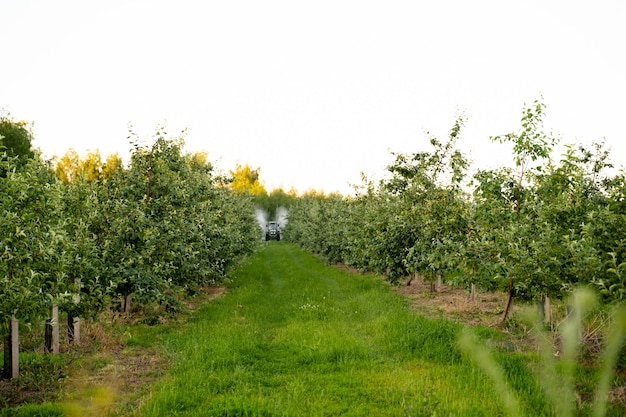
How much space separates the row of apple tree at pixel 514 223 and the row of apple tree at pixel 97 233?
7.02 meters

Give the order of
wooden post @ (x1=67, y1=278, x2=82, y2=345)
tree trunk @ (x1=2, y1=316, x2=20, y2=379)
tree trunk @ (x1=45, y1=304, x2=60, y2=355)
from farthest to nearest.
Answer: wooden post @ (x1=67, y1=278, x2=82, y2=345) < tree trunk @ (x1=45, y1=304, x2=60, y2=355) < tree trunk @ (x1=2, y1=316, x2=20, y2=379)

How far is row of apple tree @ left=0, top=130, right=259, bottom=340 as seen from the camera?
760 cm

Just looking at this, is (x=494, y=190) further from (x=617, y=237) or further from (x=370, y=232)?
(x=370, y=232)

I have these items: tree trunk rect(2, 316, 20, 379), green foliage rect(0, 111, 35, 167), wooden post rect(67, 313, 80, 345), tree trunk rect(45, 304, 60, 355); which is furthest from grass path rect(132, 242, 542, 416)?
green foliage rect(0, 111, 35, 167)

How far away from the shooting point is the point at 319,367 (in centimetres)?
986

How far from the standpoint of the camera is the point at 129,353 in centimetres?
1120

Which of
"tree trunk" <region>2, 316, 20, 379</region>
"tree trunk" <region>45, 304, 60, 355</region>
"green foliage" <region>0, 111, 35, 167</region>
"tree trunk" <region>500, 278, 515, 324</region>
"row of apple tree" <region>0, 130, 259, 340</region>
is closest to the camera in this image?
"row of apple tree" <region>0, 130, 259, 340</region>

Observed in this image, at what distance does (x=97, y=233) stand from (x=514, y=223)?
1033 cm

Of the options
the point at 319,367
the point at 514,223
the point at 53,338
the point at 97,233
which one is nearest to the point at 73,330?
the point at 53,338

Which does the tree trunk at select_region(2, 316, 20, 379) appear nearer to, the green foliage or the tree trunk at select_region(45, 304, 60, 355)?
the tree trunk at select_region(45, 304, 60, 355)

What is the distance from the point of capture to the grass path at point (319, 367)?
7.64 metres

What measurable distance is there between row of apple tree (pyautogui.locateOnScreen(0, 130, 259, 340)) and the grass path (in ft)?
6.65

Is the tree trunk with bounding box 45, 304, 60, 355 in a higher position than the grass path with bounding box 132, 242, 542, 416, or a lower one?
higher

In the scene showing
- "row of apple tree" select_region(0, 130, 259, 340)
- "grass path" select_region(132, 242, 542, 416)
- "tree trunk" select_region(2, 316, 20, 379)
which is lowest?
"grass path" select_region(132, 242, 542, 416)
